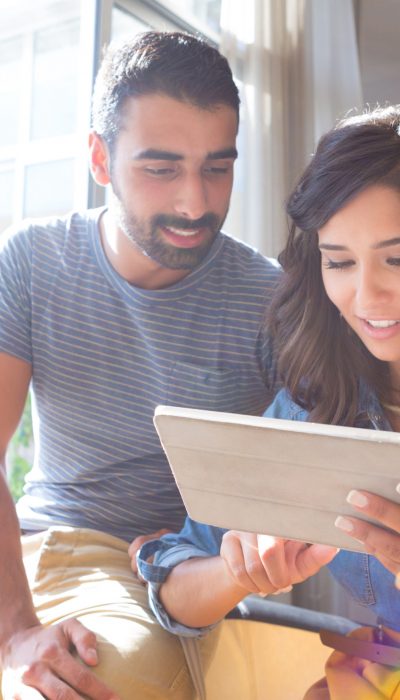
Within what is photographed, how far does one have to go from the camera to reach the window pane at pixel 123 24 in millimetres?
2643

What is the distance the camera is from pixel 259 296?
1623 millimetres

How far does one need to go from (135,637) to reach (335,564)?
329 mm

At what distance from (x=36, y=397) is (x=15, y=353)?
0.11 meters

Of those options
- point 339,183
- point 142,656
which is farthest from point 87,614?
point 339,183

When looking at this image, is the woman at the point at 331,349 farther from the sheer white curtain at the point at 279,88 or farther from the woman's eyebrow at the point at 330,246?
the sheer white curtain at the point at 279,88

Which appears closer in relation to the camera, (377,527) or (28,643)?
(377,527)

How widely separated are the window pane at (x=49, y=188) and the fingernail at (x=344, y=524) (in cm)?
200

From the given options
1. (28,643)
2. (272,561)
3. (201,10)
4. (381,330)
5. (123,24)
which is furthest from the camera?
(201,10)

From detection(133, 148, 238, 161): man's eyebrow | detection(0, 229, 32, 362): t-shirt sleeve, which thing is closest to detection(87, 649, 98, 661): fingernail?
detection(0, 229, 32, 362): t-shirt sleeve

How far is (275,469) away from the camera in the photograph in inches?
35.9

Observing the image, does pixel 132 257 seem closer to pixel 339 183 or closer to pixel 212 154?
pixel 212 154

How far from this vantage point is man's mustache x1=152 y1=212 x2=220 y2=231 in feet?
5.27

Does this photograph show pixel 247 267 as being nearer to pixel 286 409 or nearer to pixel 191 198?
pixel 191 198

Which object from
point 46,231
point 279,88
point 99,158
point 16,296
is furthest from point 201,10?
point 16,296
